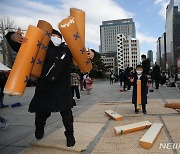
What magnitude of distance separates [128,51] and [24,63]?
486 ft

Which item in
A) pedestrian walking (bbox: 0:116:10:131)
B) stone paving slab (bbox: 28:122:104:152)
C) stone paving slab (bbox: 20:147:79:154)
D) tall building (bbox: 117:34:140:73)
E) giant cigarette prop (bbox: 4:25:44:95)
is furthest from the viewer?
tall building (bbox: 117:34:140:73)

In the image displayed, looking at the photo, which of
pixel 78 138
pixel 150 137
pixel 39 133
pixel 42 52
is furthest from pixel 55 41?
pixel 150 137

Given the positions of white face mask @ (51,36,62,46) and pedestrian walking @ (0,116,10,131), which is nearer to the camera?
white face mask @ (51,36,62,46)

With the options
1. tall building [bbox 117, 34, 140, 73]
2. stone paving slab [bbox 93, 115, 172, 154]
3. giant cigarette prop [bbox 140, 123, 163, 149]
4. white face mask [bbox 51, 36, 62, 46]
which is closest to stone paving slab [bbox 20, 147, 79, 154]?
stone paving slab [bbox 93, 115, 172, 154]

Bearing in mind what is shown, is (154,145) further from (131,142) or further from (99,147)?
(99,147)

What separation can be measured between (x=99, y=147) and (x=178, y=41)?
97.5 metres

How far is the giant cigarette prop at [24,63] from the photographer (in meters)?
3.58

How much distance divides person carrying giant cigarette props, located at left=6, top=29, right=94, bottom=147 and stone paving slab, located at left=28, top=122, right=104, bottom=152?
0.54 feet

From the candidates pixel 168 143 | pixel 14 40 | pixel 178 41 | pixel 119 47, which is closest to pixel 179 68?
pixel 168 143

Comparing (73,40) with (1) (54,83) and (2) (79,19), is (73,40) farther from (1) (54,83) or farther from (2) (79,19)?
(1) (54,83)

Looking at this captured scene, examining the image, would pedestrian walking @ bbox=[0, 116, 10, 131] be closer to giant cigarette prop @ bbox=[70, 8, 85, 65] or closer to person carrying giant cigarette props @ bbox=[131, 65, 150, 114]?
giant cigarette prop @ bbox=[70, 8, 85, 65]

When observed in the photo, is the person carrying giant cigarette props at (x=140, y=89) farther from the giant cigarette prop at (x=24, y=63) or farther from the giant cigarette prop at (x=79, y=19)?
the giant cigarette prop at (x=24, y=63)

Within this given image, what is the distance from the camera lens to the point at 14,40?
3809 millimetres

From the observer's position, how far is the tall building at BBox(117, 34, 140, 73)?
489 feet
